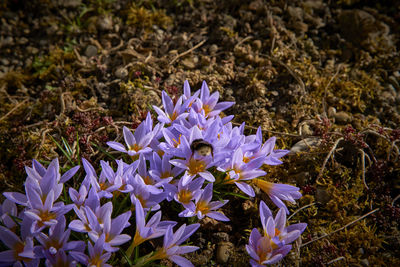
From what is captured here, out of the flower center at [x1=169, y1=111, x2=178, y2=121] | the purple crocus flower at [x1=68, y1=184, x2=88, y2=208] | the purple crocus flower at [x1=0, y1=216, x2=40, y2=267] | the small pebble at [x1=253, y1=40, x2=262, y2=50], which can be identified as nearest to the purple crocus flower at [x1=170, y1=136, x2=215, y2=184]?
the flower center at [x1=169, y1=111, x2=178, y2=121]

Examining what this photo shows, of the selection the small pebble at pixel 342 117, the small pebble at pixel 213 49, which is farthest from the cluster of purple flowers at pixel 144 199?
the small pebble at pixel 213 49

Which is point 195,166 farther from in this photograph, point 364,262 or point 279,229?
point 364,262

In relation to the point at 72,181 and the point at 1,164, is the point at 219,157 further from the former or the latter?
the point at 1,164

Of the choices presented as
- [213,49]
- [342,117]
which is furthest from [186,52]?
[342,117]

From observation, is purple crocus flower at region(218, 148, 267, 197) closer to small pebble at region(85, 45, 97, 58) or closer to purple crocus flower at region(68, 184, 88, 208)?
purple crocus flower at region(68, 184, 88, 208)

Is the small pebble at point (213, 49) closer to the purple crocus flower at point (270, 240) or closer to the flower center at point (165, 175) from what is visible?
the flower center at point (165, 175)

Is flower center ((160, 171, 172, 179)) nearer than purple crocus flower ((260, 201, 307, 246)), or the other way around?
purple crocus flower ((260, 201, 307, 246))

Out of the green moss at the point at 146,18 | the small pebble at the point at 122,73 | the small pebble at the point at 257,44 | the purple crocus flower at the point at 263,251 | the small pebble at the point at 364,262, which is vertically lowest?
the small pebble at the point at 364,262
